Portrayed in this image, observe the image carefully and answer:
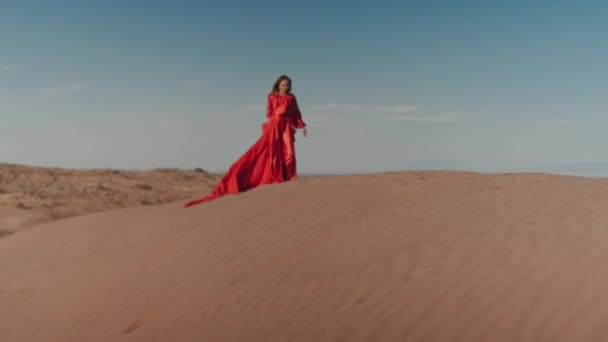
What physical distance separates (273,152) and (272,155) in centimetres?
6

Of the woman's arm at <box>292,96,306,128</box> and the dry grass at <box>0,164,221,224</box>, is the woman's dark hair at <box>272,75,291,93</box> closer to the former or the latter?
the woman's arm at <box>292,96,306,128</box>

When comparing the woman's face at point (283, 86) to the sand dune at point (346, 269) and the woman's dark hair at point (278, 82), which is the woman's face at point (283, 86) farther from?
the sand dune at point (346, 269)

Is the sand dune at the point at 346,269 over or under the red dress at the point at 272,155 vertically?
under

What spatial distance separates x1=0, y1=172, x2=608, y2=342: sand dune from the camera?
4359mm

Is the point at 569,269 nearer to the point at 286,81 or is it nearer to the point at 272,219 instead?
the point at 272,219

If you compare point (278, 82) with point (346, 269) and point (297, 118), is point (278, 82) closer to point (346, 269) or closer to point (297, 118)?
Answer: point (297, 118)

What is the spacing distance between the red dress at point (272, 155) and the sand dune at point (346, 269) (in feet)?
3.99

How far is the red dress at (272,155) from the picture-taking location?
10258 millimetres

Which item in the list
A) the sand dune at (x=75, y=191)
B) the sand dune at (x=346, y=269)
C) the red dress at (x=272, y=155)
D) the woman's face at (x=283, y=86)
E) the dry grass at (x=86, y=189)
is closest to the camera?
the sand dune at (x=346, y=269)

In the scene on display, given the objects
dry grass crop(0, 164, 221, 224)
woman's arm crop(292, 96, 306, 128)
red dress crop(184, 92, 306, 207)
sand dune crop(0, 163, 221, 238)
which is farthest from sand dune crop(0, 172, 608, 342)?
dry grass crop(0, 164, 221, 224)

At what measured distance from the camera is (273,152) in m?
10.4

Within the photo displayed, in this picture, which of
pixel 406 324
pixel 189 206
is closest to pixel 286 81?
pixel 189 206

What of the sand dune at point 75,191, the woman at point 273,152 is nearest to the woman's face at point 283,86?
the woman at point 273,152

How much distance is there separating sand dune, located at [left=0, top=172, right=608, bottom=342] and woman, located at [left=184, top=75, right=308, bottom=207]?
123 cm
